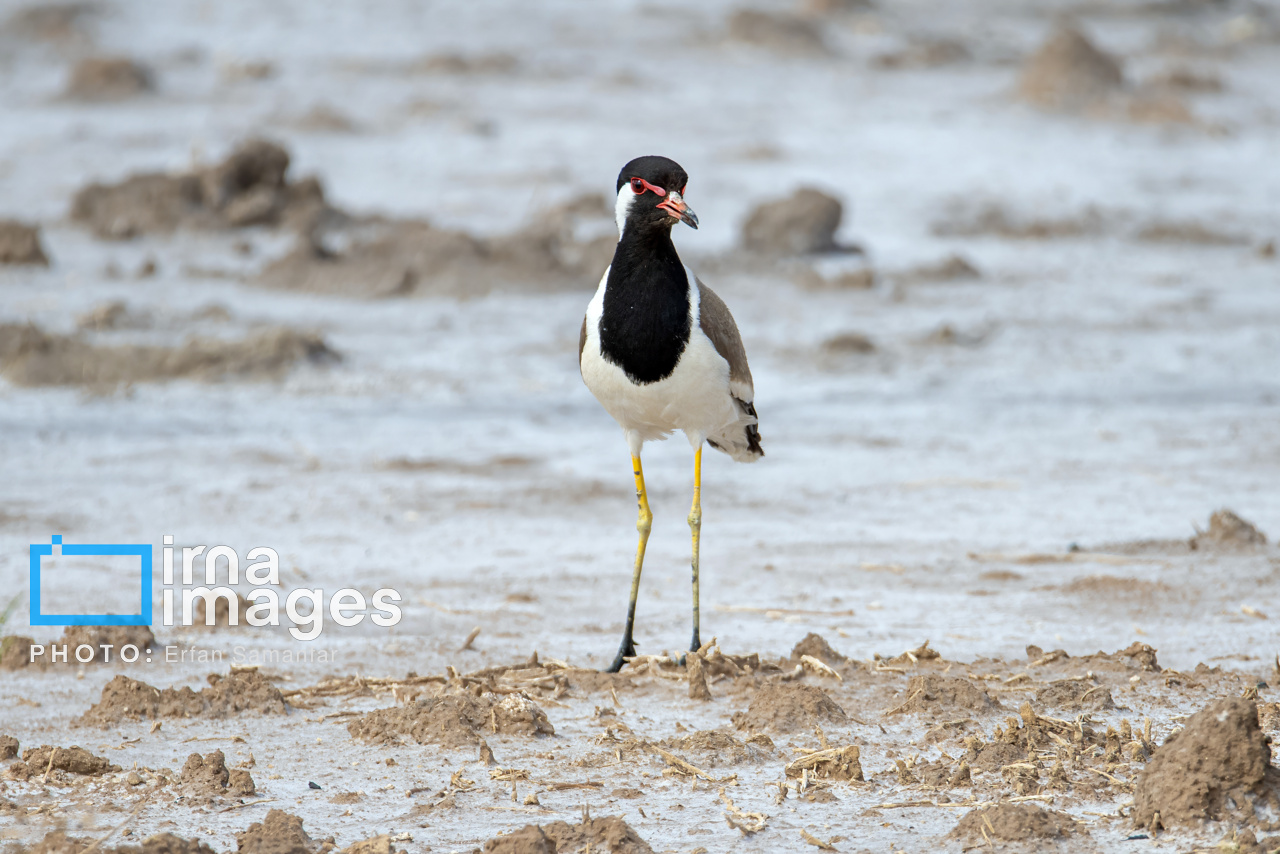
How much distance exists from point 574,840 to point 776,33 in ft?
62.8

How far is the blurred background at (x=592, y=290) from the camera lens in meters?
7.00

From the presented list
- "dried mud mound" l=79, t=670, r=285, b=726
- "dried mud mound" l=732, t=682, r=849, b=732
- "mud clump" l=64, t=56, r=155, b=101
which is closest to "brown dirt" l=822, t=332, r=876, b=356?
"dried mud mound" l=732, t=682, r=849, b=732

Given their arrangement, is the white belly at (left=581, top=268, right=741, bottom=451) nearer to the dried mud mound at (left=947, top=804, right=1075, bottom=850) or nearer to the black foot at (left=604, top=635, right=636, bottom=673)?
the black foot at (left=604, top=635, right=636, bottom=673)

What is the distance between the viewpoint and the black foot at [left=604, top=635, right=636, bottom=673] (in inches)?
212

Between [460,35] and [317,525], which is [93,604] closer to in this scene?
[317,525]

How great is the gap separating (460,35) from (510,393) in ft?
42.9

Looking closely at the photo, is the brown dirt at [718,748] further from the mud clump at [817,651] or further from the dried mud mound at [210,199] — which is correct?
the dried mud mound at [210,199]

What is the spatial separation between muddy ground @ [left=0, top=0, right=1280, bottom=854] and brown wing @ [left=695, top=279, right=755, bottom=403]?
3.11 feet

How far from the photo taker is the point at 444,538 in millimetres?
7328

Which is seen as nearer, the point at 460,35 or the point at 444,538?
the point at 444,538

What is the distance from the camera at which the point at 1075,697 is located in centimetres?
483

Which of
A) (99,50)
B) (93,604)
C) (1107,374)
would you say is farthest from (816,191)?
(99,50)

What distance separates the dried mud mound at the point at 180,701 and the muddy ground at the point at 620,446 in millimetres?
13

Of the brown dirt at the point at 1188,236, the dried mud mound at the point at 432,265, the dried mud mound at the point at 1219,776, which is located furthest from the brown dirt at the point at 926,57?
the dried mud mound at the point at 1219,776
